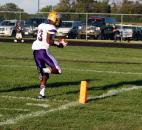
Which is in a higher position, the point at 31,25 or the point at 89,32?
the point at 31,25

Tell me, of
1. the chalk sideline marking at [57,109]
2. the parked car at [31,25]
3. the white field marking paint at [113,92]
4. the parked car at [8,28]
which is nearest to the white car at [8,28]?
the parked car at [8,28]

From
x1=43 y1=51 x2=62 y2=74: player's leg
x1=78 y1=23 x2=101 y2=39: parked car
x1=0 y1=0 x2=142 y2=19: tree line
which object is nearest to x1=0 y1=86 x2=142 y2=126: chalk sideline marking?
x1=43 y1=51 x2=62 y2=74: player's leg

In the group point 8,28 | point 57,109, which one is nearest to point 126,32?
point 8,28

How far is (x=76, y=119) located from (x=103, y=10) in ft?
282

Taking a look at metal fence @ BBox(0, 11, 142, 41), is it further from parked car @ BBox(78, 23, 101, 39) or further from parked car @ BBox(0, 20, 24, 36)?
parked car @ BBox(0, 20, 24, 36)

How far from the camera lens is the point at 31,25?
4781cm

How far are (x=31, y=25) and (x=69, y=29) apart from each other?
11.5 feet

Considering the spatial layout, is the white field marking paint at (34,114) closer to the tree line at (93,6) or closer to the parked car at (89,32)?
the parked car at (89,32)

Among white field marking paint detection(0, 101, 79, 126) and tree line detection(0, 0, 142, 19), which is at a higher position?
tree line detection(0, 0, 142, 19)

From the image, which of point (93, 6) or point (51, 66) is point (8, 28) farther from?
point (93, 6)

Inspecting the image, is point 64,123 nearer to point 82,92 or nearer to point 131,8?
point 82,92

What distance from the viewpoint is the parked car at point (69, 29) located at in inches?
1846

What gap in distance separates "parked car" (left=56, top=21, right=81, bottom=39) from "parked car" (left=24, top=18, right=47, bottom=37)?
192cm

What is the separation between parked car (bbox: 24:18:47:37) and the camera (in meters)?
46.9
